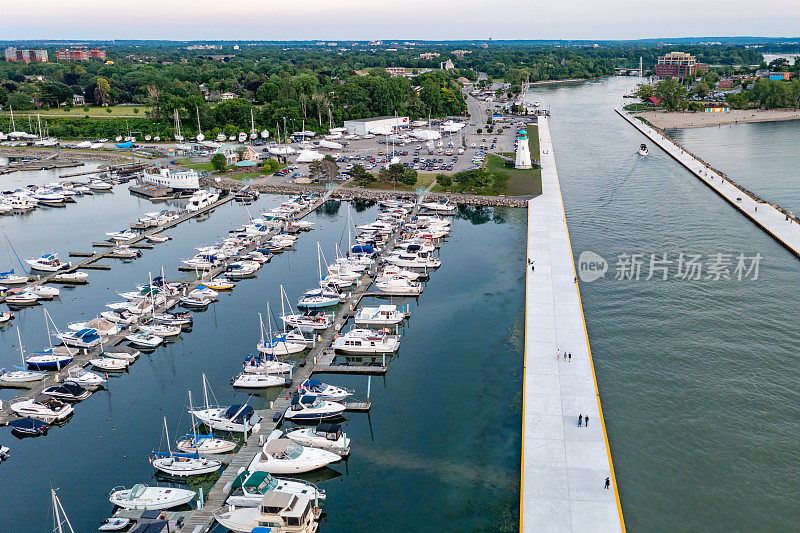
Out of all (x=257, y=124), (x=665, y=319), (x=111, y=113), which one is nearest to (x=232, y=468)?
(x=665, y=319)

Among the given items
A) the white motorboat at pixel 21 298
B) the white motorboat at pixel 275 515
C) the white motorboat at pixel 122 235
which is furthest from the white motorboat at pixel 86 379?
the white motorboat at pixel 122 235

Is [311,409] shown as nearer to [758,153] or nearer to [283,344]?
[283,344]

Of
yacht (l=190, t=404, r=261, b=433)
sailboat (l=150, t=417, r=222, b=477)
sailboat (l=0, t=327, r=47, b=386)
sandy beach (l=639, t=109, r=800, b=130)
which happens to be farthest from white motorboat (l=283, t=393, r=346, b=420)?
sandy beach (l=639, t=109, r=800, b=130)

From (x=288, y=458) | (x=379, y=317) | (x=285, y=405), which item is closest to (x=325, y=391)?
(x=285, y=405)

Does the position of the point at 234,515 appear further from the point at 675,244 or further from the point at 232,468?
the point at 675,244

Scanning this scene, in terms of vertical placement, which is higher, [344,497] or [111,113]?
[111,113]

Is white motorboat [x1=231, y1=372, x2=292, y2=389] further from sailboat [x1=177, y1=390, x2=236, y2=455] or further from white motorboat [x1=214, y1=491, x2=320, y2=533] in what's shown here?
white motorboat [x1=214, y1=491, x2=320, y2=533]
